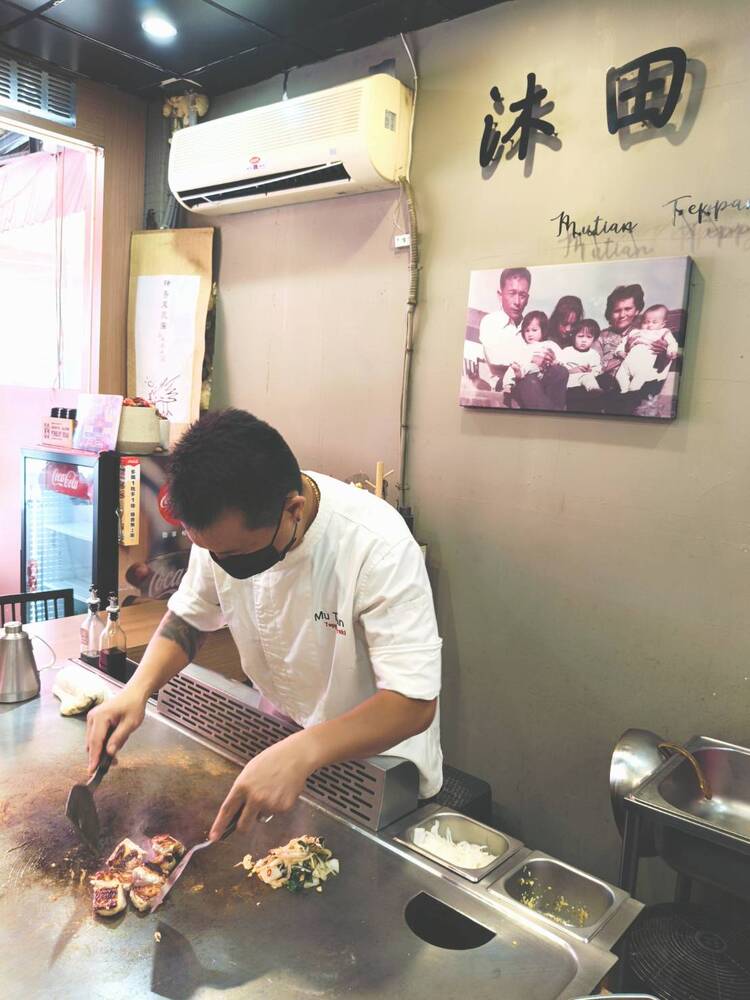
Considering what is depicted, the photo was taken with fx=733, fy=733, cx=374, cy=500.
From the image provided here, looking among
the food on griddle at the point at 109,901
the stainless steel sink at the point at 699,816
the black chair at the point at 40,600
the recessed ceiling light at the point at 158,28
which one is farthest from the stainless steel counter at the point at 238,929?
the recessed ceiling light at the point at 158,28

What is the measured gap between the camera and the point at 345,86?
3008 millimetres

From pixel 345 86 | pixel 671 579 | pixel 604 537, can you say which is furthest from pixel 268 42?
pixel 671 579

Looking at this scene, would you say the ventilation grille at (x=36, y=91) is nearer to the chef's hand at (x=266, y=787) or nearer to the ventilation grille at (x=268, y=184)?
the ventilation grille at (x=268, y=184)

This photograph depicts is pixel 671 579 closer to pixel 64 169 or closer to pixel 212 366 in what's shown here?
pixel 212 366

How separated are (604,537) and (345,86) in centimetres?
209

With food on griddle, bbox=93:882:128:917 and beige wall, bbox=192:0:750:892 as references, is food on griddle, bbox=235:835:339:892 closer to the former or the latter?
food on griddle, bbox=93:882:128:917

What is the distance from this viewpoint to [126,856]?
4.39 ft

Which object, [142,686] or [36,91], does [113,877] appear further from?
[36,91]

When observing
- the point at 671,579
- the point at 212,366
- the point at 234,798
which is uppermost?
the point at 212,366

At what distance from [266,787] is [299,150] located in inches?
109

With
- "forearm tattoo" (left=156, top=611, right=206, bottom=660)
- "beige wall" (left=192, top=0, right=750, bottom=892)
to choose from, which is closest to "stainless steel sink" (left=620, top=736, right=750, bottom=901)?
"beige wall" (left=192, top=0, right=750, bottom=892)

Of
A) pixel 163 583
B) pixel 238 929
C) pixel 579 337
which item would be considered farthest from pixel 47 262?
pixel 238 929

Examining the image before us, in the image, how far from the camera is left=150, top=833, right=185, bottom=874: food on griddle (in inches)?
52.3

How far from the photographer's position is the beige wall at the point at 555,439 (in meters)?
2.38
